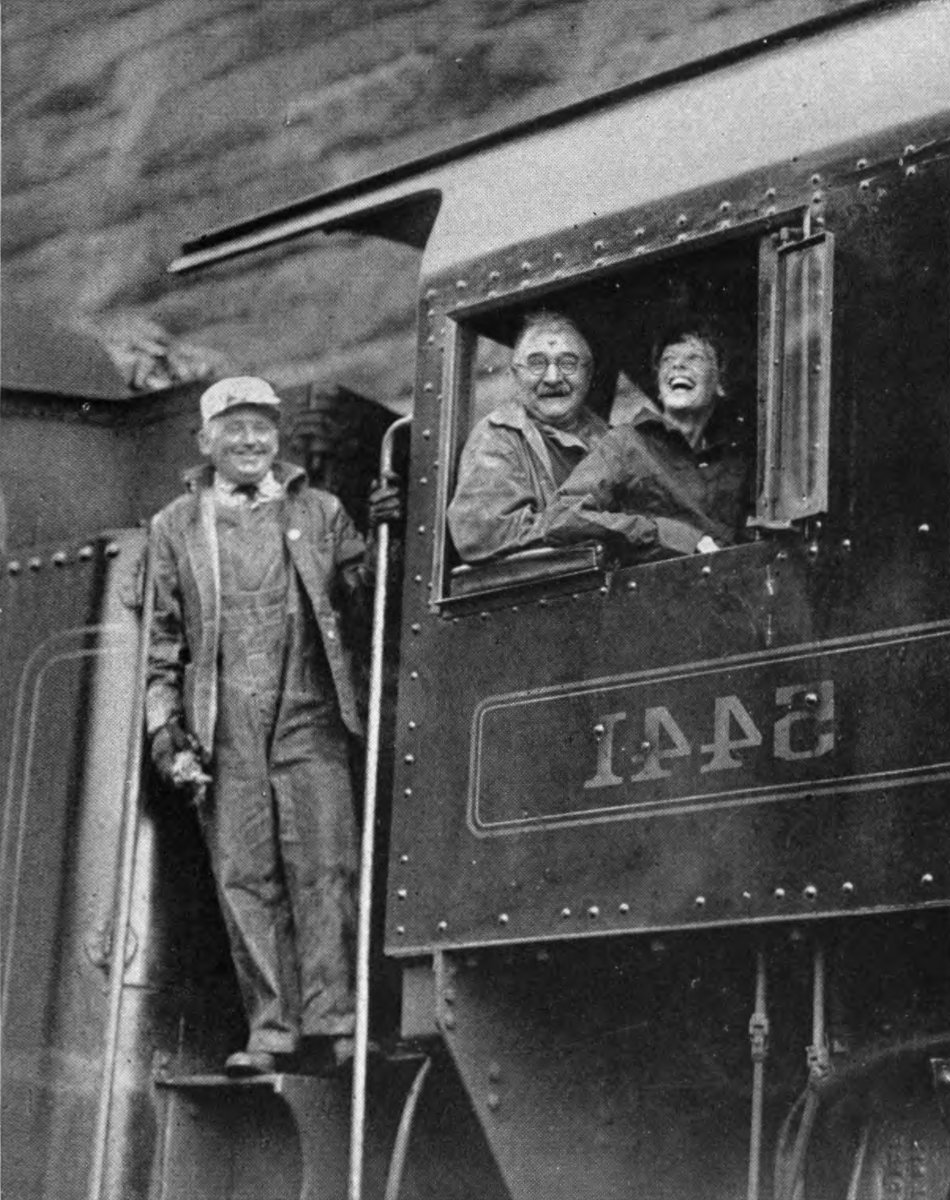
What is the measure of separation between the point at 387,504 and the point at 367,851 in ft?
2.81

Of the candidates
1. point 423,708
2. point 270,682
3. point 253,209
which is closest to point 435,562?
point 423,708

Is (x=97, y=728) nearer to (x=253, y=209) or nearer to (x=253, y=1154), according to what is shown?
(x=253, y=1154)

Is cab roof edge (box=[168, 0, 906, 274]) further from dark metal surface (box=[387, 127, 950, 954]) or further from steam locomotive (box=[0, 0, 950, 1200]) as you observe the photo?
dark metal surface (box=[387, 127, 950, 954])

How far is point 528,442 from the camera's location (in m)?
5.50

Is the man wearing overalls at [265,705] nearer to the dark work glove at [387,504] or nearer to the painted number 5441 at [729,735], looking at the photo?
the dark work glove at [387,504]

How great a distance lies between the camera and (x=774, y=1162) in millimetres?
5191

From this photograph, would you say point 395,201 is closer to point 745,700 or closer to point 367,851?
point 367,851

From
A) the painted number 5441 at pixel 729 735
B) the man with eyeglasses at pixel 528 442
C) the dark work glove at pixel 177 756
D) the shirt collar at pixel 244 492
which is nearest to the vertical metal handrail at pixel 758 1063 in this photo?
the painted number 5441 at pixel 729 735

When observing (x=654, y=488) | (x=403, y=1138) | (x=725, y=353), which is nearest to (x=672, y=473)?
(x=654, y=488)

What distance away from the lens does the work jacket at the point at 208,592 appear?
6.18 m

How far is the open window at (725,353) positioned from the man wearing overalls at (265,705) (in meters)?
0.67

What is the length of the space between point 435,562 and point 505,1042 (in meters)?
1.10

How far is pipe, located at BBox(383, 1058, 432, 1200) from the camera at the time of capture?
5.55m

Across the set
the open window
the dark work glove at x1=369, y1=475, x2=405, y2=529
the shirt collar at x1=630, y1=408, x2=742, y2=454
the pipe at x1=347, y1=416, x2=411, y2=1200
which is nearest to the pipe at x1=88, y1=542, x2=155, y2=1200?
the pipe at x1=347, y1=416, x2=411, y2=1200
